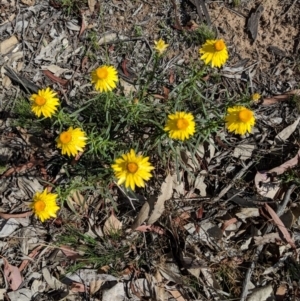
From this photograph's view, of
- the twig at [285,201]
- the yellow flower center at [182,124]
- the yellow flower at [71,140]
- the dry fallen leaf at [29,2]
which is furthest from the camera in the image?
the dry fallen leaf at [29,2]

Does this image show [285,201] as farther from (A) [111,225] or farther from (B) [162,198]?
(A) [111,225]

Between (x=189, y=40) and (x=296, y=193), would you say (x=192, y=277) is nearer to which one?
(x=296, y=193)

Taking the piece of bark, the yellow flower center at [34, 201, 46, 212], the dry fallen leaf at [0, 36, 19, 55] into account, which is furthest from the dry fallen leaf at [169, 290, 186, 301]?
the dry fallen leaf at [0, 36, 19, 55]

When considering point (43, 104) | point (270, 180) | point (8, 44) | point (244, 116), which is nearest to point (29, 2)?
point (8, 44)

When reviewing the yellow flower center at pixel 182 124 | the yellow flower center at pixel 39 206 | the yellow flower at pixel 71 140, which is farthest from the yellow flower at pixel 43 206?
the yellow flower center at pixel 182 124

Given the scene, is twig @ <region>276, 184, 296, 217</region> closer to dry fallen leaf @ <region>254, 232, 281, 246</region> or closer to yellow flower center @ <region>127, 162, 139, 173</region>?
dry fallen leaf @ <region>254, 232, 281, 246</region>

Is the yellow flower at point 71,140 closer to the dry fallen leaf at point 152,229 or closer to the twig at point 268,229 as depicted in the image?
the dry fallen leaf at point 152,229

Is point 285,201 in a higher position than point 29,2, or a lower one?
lower

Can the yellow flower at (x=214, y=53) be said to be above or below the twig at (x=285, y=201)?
above

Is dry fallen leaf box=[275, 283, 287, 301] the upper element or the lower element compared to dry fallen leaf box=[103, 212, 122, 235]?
lower
